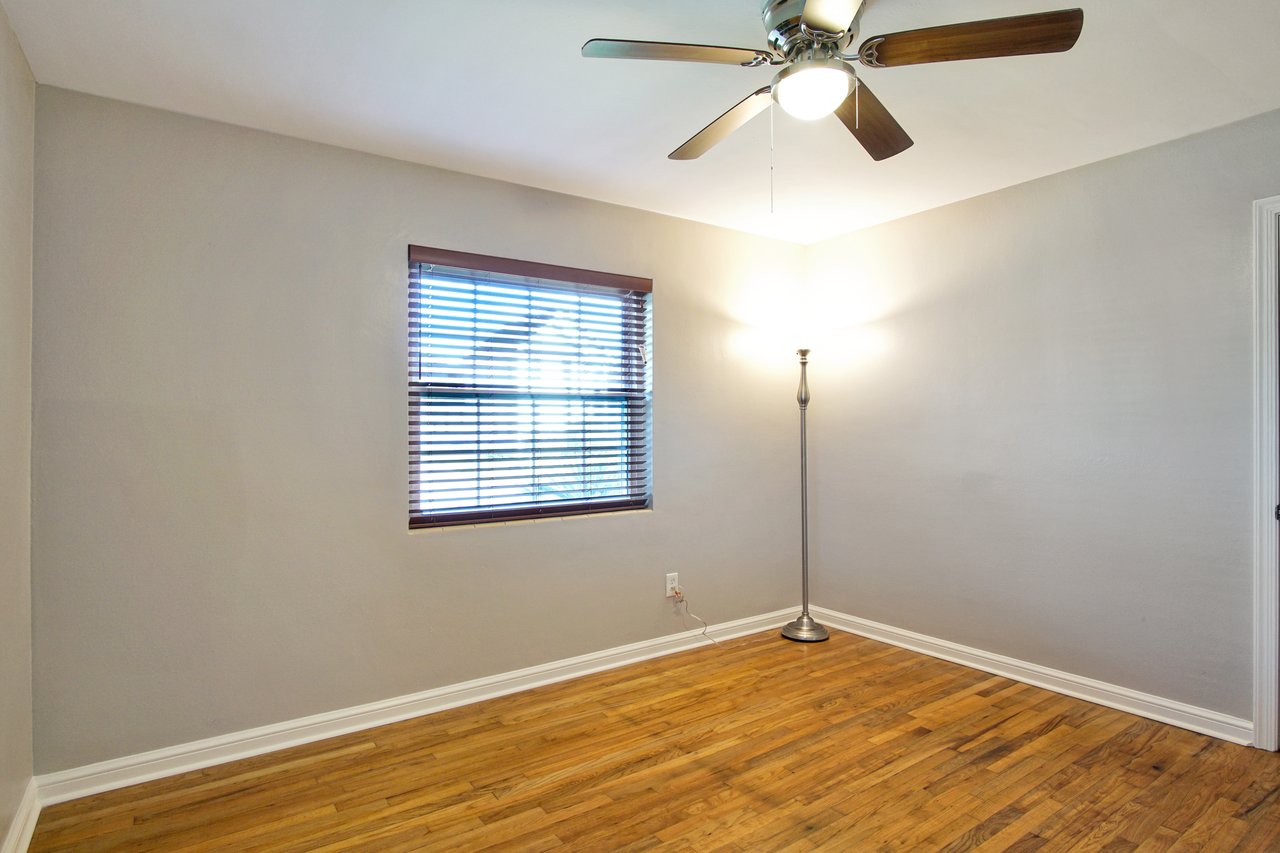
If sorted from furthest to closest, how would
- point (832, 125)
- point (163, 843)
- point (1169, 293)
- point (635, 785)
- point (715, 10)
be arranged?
point (1169, 293) < point (832, 125) < point (635, 785) < point (163, 843) < point (715, 10)

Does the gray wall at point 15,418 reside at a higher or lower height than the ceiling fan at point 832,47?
lower

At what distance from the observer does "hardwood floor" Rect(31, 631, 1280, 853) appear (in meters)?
2.03

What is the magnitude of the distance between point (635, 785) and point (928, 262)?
9.67 feet

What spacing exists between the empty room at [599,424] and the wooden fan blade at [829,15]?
0.07 ft

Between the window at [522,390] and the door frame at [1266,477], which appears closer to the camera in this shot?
the door frame at [1266,477]

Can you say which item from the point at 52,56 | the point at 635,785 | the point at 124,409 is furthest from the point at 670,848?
the point at 52,56

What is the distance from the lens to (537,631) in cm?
323

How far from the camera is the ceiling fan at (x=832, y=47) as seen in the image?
152 centimetres

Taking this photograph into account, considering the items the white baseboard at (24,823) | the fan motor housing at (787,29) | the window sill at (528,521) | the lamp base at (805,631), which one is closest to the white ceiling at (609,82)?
the fan motor housing at (787,29)

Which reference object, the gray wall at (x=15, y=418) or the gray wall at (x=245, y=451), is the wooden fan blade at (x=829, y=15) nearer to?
the gray wall at (x=245, y=451)

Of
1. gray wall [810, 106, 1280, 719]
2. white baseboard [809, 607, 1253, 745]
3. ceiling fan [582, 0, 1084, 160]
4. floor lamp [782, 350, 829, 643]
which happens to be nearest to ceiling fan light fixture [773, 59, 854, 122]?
ceiling fan [582, 0, 1084, 160]

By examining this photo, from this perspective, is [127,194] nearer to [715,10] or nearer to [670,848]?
[715,10]

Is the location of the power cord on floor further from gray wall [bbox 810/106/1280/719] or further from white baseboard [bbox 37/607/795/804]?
gray wall [bbox 810/106/1280/719]

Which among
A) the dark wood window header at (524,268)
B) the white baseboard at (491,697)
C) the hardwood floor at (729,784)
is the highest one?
the dark wood window header at (524,268)
